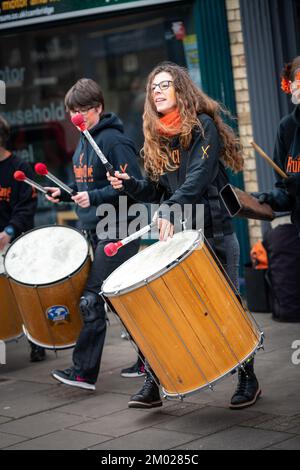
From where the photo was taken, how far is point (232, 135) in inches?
215

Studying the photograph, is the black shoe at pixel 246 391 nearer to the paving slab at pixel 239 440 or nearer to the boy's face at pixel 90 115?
the paving slab at pixel 239 440

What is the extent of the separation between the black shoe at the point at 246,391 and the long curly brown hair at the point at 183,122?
113 centimetres

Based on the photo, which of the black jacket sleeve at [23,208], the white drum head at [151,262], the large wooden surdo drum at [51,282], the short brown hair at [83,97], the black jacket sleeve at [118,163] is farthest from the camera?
the black jacket sleeve at [23,208]

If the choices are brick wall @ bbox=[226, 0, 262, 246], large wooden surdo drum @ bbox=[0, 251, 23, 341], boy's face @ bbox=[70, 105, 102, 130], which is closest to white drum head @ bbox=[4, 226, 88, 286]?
large wooden surdo drum @ bbox=[0, 251, 23, 341]

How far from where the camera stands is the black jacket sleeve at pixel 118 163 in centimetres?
601

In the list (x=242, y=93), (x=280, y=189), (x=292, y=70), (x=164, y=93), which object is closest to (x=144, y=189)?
(x=164, y=93)

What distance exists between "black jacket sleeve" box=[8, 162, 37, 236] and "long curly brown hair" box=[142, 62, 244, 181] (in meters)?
2.04

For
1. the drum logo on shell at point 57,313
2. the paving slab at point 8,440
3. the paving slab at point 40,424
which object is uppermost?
the drum logo on shell at point 57,313

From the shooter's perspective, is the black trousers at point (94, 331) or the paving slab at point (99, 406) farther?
the black trousers at point (94, 331)

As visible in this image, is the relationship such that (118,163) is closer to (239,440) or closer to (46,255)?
(46,255)

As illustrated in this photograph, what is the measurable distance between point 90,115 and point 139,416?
1.99 m

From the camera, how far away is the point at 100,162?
20.3 feet

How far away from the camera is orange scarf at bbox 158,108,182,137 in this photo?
5309mm

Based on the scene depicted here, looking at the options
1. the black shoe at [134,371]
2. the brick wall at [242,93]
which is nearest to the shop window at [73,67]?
the brick wall at [242,93]
